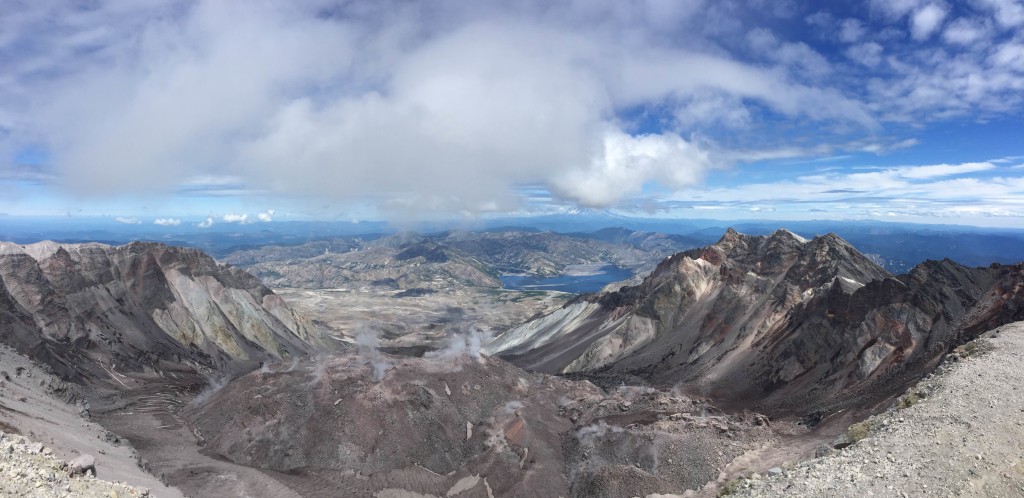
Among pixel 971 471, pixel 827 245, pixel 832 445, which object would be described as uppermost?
pixel 827 245

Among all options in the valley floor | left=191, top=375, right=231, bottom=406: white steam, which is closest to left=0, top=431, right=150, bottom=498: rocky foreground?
the valley floor

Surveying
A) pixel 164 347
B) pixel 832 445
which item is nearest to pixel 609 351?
pixel 832 445

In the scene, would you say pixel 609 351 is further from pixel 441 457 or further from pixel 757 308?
pixel 441 457

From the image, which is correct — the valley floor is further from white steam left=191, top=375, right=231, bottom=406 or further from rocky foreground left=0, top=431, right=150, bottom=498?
white steam left=191, top=375, right=231, bottom=406

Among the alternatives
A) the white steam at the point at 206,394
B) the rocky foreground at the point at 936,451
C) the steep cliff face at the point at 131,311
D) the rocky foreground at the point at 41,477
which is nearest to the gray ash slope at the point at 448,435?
the white steam at the point at 206,394

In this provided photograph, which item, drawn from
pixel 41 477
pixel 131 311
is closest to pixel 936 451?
pixel 41 477

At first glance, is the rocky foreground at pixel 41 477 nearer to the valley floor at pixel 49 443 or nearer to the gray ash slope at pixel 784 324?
the valley floor at pixel 49 443

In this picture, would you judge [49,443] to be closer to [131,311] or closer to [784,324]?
[131,311]
